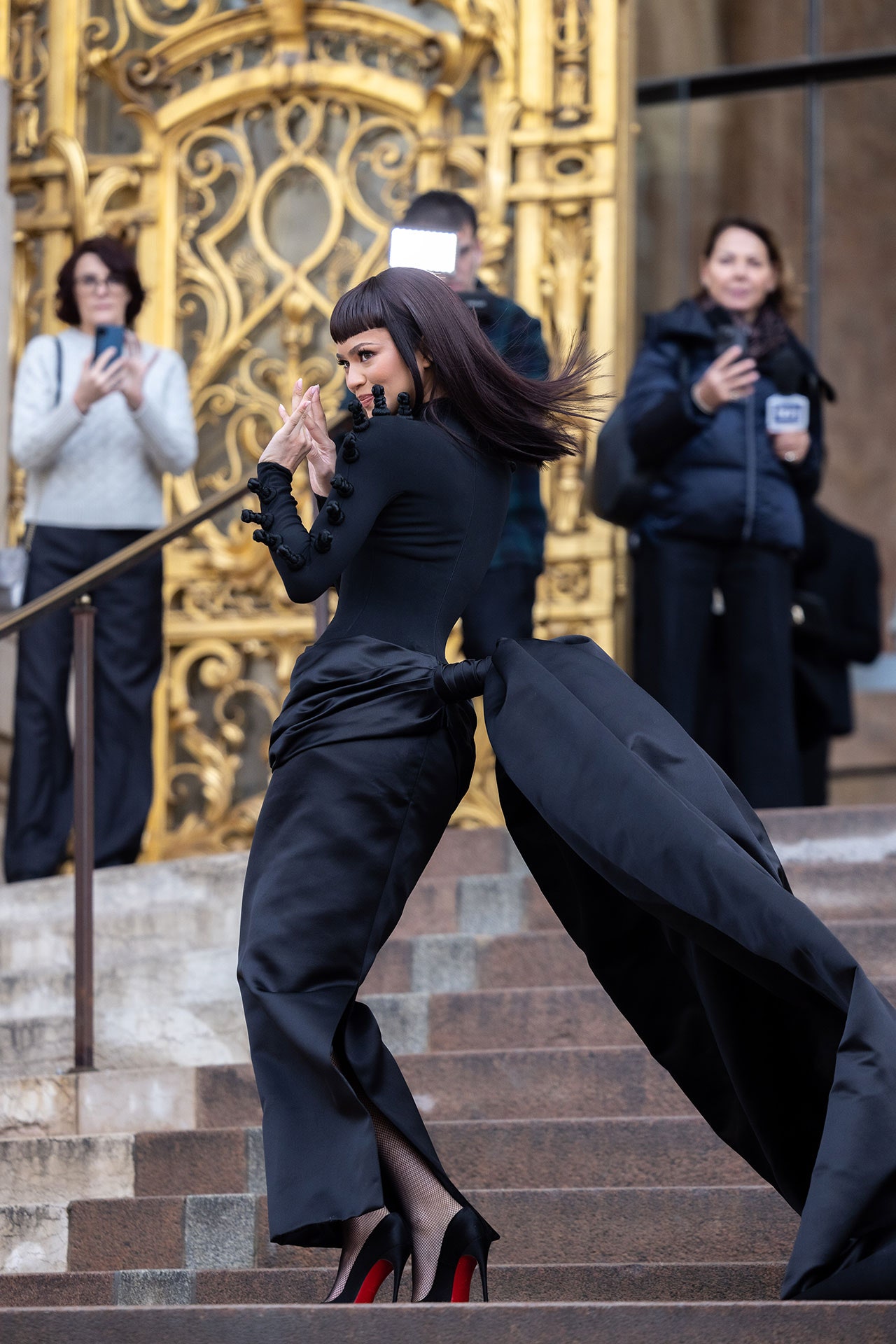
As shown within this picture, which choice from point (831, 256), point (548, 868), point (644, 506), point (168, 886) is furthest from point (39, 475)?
point (831, 256)

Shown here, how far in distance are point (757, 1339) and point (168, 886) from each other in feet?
11.4

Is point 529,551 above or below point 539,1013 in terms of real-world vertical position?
above

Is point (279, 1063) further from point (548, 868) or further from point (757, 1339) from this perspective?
point (757, 1339)

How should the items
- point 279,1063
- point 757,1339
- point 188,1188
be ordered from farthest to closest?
1. point 188,1188
2. point 279,1063
3. point 757,1339

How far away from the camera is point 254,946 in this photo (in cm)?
338

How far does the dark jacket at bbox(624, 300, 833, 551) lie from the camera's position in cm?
644

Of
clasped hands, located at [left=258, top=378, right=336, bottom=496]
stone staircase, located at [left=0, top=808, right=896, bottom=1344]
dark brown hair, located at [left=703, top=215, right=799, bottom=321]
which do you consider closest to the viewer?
stone staircase, located at [left=0, top=808, right=896, bottom=1344]

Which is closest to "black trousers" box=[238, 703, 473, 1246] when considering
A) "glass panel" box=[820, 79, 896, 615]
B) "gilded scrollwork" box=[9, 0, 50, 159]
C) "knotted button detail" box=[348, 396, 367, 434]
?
"knotted button detail" box=[348, 396, 367, 434]

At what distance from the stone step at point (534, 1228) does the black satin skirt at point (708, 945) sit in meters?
0.47

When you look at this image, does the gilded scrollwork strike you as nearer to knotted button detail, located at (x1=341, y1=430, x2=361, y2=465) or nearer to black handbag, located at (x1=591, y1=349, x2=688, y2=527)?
black handbag, located at (x1=591, y1=349, x2=688, y2=527)

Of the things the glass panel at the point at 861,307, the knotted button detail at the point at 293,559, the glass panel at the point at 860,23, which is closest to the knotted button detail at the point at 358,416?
the knotted button detail at the point at 293,559

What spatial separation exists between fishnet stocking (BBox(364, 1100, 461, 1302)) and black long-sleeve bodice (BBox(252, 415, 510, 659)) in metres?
0.83

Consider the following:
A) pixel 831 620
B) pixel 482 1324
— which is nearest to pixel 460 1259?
pixel 482 1324

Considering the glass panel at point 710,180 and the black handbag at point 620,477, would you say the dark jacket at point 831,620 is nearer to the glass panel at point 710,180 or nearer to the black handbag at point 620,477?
the black handbag at point 620,477
